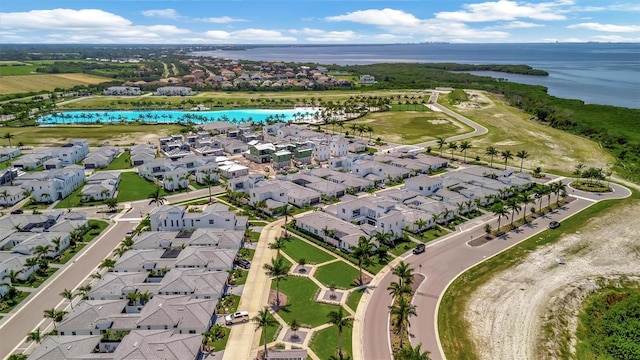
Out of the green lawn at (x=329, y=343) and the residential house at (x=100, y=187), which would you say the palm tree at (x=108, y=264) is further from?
the green lawn at (x=329, y=343)

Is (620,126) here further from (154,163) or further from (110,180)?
(110,180)

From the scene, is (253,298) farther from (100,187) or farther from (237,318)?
(100,187)

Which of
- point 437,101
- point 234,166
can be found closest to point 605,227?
point 234,166

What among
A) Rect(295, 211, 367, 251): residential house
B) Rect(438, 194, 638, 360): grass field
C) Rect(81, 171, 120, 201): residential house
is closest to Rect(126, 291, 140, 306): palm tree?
Rect(295, 211, 367, 251): residential house

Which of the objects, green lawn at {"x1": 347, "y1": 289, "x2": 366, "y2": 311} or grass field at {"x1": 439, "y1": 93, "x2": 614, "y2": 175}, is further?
grass field at {"x1": 439, "y1": 93, "x2": 614, "y2": 175}

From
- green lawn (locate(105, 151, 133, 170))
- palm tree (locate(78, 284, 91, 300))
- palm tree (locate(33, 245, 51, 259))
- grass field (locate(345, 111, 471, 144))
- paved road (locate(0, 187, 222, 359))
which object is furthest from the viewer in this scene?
grass field (locate(345, 111, 471, 144))

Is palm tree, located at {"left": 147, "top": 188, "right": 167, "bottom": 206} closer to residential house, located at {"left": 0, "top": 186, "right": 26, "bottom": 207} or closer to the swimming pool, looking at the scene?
residential house, located at {"left": 0, "top": 186, "right": 26, "bottom": 207}
